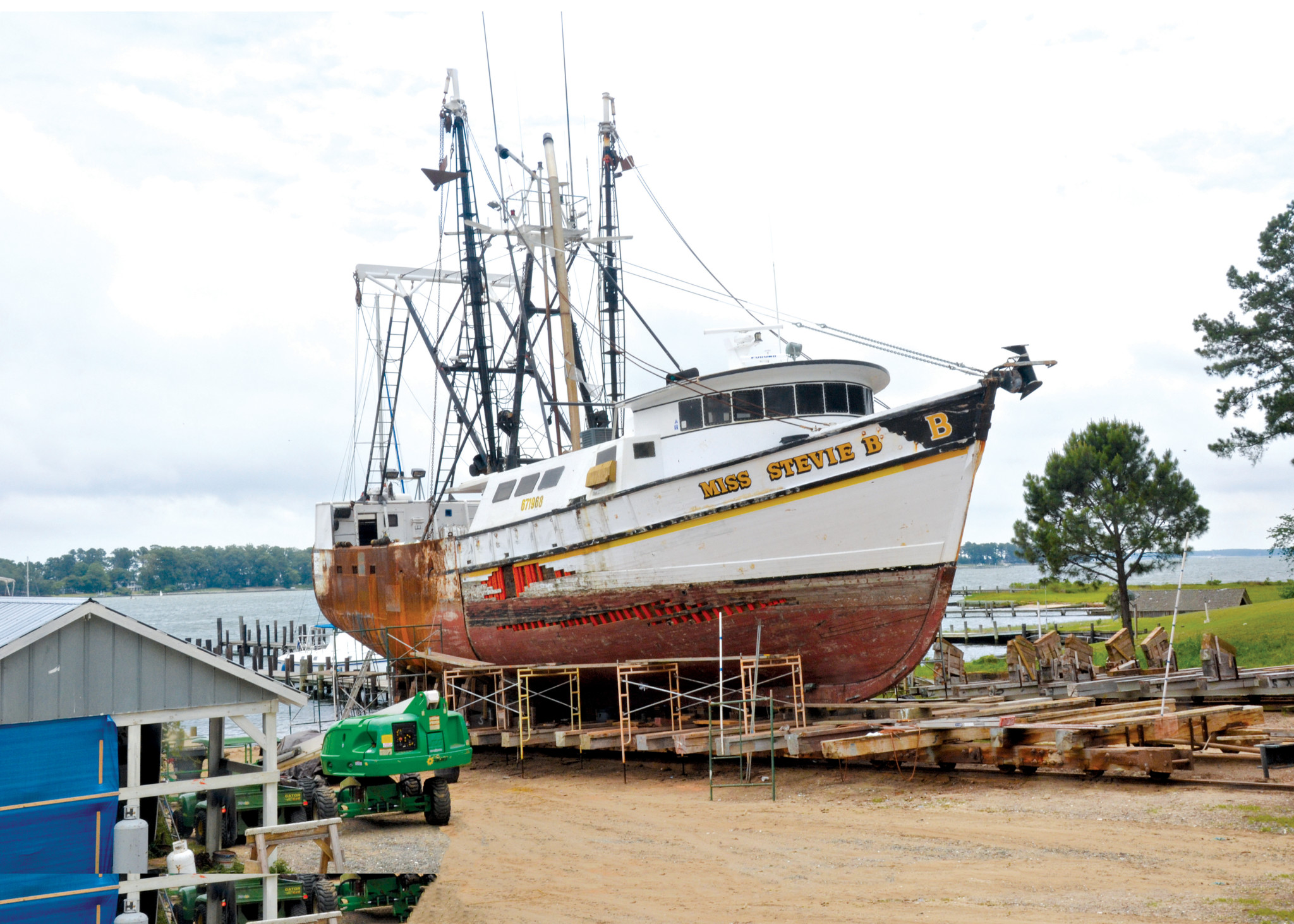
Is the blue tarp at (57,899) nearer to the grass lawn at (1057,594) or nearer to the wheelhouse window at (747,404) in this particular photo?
the wheelhouse window at (747,404)

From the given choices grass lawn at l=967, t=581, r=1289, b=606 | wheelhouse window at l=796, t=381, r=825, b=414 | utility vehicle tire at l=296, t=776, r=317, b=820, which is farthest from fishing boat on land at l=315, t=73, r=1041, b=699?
grass lawn at l=967, t=581, r=1289, b=606

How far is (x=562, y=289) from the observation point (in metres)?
25.3

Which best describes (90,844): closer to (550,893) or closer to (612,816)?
(550,893)

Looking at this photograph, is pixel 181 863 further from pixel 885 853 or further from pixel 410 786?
pixel 885 853

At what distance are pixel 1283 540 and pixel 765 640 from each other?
80.5 feet

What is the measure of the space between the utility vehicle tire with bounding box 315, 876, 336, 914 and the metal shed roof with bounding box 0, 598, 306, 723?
2176mm

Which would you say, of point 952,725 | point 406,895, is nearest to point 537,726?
point 952,725

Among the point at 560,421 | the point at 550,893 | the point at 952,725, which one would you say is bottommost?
the point at 550,893

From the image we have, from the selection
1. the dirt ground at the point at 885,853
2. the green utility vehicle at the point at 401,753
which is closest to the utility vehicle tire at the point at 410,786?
the green utility vehicle at the point at 401,753

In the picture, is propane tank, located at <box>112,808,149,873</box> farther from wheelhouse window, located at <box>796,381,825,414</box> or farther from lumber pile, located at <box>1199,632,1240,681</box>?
lumber pile, located at <box>1199,632,1240,681</box>

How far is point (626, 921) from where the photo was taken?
9562mm

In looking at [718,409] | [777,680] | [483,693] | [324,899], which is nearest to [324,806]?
[324,899]

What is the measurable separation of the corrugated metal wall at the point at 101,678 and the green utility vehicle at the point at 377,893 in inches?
115

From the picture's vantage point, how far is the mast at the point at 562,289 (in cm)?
2530
